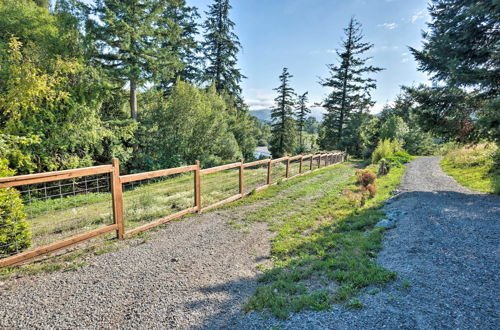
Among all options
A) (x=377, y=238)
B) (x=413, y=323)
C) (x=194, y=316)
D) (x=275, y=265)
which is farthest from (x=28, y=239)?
(x=377, y=238)

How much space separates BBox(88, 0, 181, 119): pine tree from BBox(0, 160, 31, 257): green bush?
36.1 feet

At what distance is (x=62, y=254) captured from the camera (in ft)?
13.4

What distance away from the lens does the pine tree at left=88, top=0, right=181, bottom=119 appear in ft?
40.3

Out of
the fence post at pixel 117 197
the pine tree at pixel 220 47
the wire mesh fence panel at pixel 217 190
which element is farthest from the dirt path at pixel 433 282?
the pine tree at pixel 220 47

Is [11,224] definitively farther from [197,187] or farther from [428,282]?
[428,282]

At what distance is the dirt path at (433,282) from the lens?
8.04ft

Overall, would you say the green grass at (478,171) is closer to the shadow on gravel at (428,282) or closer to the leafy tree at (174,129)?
the shadow on gravel at (428,282)

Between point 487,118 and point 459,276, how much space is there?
249 inches

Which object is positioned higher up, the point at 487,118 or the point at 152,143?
the point at 487,118

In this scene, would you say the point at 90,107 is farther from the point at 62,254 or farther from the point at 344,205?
the point at 344,205

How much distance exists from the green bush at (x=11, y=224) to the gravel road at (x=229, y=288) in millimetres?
Answer: 866

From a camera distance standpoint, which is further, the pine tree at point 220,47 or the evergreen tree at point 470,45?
the pine tree at point 220,47

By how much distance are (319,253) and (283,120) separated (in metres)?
28.9

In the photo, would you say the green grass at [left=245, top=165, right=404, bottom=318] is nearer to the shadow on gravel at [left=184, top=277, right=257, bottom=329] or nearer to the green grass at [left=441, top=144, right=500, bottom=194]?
the shadow on gravel at [left=184, top=277, right=257, bottom=329]
